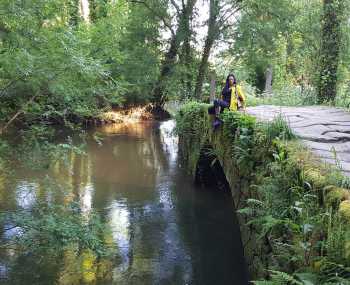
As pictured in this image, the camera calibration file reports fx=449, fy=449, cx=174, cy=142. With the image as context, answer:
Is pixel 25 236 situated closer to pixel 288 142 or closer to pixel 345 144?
pixel 288 142

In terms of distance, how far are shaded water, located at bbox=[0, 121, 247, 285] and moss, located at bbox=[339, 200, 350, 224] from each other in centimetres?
405

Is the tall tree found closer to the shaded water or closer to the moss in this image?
the shaded water

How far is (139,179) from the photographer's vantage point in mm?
13016

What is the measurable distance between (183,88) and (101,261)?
19.6 metres

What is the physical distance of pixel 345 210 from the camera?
3.03 m

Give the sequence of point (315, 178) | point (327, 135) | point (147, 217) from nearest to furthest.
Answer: point (315, 178), point (327, 135), point (147, 217)

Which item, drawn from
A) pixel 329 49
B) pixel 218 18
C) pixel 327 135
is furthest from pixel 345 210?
pixel 218 18

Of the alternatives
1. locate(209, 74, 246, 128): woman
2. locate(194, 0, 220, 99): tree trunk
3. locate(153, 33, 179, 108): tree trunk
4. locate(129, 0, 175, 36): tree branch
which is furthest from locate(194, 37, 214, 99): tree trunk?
locate(209, 74, 246, 128): woman

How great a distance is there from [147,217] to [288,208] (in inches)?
234

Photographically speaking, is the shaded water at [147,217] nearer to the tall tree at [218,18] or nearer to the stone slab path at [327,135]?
the stone slab path at [327,135]

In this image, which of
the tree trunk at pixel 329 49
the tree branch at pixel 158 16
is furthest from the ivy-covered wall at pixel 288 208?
the tree branch at pixel 158 16

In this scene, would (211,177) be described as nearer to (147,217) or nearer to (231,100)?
(147,217)

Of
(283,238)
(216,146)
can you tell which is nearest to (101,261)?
(216,146)

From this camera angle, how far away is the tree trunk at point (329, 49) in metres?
11.9
